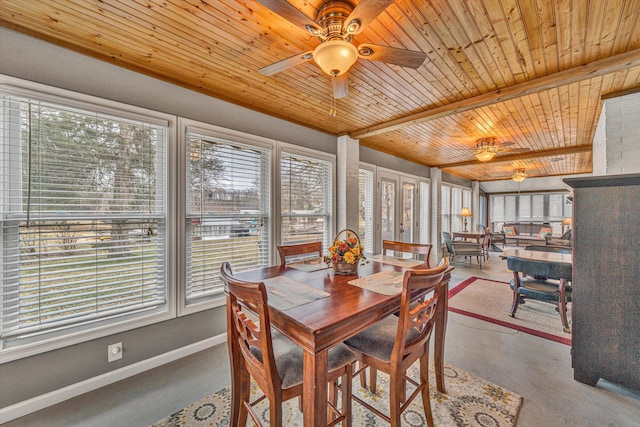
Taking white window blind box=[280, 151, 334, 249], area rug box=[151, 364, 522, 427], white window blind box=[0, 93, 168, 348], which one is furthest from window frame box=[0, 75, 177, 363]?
white window blind box=[280, 151, 334, 249]

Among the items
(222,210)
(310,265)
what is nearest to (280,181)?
(222,210)

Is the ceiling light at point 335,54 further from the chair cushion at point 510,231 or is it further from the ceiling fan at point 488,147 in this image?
the chair cushion at point 510,231

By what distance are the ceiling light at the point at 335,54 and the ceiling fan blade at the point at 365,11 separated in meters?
0.09

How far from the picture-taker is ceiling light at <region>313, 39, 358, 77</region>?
4.92 ft

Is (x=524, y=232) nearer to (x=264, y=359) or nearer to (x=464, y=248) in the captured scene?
(x=464, y=248)

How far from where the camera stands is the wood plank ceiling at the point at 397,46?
5.20 feet

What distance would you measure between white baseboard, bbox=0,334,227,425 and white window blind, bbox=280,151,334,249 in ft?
5.01

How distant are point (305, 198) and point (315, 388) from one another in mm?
2716

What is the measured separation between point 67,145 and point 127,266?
A: 1026 millimetres

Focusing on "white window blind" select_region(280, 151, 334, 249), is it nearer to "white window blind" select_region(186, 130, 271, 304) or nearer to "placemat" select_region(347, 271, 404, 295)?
"white window blind" select_region(186, 130, 271, 304)

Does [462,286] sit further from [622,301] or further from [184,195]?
[184,195]

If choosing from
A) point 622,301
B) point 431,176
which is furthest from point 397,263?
point 431,176

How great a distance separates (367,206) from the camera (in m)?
4.80

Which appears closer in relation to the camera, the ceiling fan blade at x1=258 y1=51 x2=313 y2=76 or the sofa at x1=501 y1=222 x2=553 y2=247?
the ceiling fan blade at x1=258 y1=51 x2=313 y2=76
